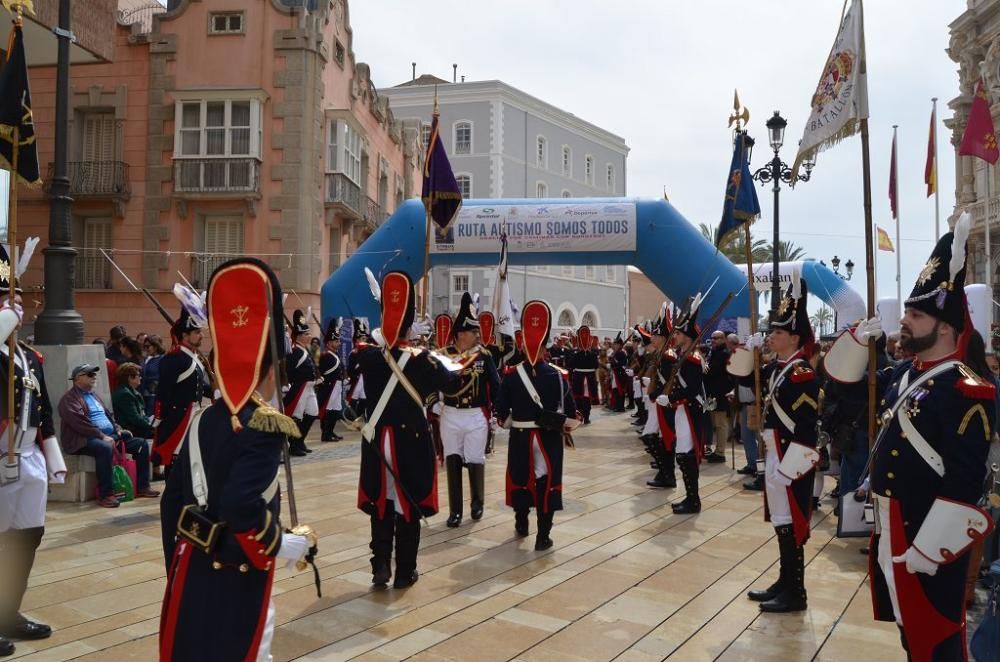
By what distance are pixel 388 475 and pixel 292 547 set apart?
2.68 meters

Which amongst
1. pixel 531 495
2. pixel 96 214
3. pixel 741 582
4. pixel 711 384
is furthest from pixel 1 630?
pixel 96 214

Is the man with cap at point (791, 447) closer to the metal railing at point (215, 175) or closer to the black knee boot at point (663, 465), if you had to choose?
the black knee boot at point (663, 465)

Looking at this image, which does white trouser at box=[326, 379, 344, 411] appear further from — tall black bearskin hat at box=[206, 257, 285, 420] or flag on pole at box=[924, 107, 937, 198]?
flag on pole at box=[924, 107, 937, 198]

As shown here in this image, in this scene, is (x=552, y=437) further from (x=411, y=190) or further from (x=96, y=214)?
(x=411, y=190)

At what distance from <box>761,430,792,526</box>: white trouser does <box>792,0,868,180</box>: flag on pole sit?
92.2 inches

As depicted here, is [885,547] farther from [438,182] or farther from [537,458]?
[438,182]

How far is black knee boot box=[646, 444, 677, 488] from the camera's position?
31.3ft

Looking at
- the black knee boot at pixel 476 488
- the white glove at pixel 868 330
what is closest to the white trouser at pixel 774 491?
the white glove at pixel 868 330

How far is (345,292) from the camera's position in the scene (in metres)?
16.4

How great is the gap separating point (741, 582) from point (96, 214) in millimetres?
21993

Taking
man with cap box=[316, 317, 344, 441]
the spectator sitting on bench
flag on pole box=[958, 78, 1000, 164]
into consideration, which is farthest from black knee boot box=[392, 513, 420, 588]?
flag on pole box=[958, 78, 1000, 164]

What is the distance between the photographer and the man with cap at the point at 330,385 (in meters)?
14.1

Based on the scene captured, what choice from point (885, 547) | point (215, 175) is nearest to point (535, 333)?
point (885, 547)

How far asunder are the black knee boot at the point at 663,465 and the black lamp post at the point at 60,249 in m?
6.75
